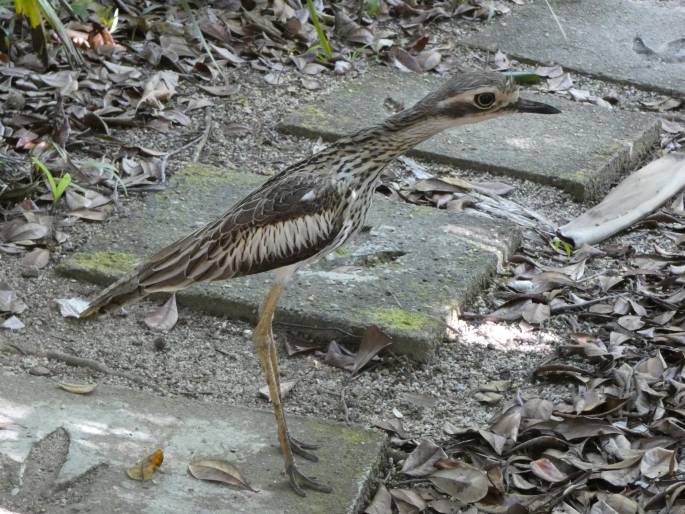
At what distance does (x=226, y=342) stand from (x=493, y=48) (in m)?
3.42

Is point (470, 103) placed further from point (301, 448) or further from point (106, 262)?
point (106, 262)

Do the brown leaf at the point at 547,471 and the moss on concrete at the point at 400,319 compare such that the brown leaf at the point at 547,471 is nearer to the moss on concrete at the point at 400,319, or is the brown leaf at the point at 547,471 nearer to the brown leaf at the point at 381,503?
the brown leaf at the point at 381,503

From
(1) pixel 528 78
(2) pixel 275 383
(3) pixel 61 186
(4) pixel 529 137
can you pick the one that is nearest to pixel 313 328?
(2) pixel 275 383

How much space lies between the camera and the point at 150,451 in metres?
3.62

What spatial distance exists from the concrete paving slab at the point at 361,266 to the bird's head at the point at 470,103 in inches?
32.4

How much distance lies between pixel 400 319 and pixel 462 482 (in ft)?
2.85

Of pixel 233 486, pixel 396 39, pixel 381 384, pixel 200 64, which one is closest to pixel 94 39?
pixel 200 64

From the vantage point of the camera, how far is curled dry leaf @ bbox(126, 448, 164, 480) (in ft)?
11.4

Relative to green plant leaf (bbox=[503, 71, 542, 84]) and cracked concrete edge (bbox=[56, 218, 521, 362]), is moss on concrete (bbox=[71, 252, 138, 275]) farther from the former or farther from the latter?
green plant leaf (bbox=[503, 71, 542, 84])

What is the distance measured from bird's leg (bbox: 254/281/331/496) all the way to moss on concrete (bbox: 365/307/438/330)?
0.57 meters

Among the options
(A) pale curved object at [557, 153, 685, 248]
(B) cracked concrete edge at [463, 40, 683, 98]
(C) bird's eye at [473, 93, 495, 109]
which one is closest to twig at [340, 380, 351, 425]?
(C) bird's eye at [473, 93, 495, 109]

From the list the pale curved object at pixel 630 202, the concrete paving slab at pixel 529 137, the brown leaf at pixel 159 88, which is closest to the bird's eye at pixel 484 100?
the pale curved object at pixel 630 202

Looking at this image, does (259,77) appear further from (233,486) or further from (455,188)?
(233,486)

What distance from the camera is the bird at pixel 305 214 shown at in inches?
153
